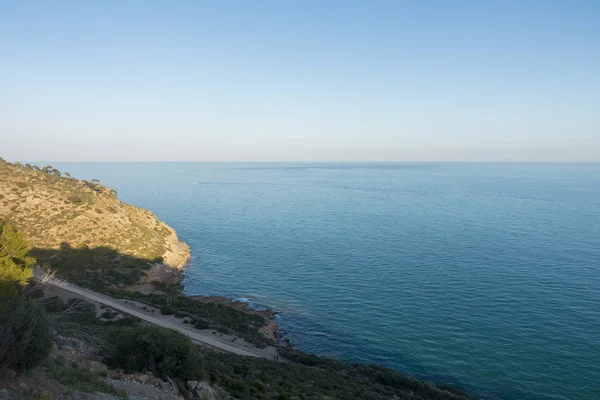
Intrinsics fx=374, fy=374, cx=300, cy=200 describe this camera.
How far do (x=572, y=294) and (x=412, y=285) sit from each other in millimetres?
21022

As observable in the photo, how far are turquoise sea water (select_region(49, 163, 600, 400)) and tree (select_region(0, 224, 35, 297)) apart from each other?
89.4ft

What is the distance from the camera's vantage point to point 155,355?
18.8 m

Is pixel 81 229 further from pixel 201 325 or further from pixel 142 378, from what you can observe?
pixel 142 378

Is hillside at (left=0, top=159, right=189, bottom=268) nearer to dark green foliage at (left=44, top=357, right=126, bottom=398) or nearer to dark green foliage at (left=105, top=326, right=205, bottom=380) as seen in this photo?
dark green foliage at (left=105, top=326, right=205, bottom=380)

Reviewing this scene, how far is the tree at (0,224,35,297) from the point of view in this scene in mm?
26484

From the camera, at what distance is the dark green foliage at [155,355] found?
18.3 m

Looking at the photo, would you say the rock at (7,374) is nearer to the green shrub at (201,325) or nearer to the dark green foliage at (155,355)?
the dark green foliage at (155,355)

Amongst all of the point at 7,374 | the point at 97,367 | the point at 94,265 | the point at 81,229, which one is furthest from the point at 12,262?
the point at 81,229

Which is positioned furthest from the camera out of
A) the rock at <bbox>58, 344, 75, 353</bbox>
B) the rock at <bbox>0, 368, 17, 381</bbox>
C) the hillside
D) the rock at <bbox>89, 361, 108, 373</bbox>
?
the hillside

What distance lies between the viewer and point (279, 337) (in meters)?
43.6

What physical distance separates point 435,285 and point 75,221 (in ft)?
205

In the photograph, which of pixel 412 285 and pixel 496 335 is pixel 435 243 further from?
pixel 496 335

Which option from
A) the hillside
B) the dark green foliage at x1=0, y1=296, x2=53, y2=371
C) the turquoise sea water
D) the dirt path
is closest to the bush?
the dirt path

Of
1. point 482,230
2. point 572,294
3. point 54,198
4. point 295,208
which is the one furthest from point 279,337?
point 295,208
